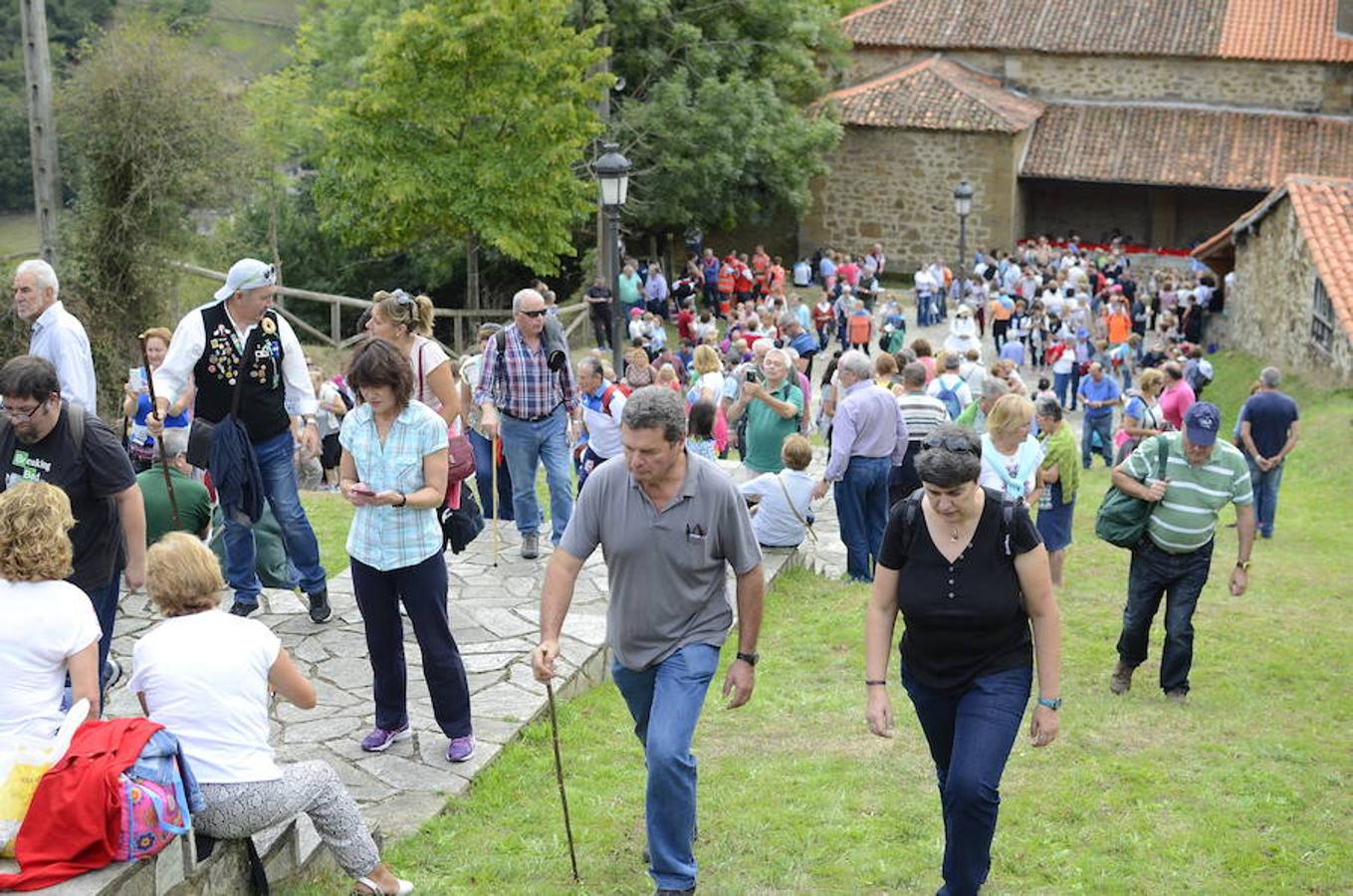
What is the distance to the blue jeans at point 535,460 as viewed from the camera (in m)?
9.58

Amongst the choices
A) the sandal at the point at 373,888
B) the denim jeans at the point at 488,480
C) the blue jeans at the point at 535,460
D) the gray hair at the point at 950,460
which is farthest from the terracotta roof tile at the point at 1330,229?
the sandal at the point at 373,888

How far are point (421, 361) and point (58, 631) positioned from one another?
3467 millimetres

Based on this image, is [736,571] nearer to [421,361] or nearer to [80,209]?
[421,361]

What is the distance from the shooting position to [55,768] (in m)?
4.45

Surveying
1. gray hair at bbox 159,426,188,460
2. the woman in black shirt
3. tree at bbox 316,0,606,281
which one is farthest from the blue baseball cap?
tree at bbox 316,0,606,281

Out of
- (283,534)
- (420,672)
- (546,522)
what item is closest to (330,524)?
(546,522)

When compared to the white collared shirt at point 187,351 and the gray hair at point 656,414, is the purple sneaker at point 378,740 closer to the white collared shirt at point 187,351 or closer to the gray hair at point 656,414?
the white collared shirt at point 187,351

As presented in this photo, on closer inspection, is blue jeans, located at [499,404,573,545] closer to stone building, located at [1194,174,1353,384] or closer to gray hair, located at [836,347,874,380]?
gray hair, located at [836,347,874,380]

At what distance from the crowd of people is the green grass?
480 mm

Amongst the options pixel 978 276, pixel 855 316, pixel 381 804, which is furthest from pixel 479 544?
pixel 978 276

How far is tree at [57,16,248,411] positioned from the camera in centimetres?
2088

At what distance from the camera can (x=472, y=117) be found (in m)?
27.1

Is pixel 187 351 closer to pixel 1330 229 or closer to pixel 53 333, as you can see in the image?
pixel 53 333

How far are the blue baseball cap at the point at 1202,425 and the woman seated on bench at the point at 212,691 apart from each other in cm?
477
